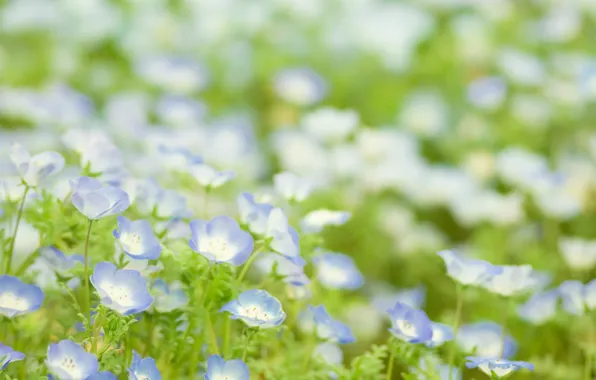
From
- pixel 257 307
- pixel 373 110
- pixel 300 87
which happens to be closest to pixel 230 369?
pixel 257 307

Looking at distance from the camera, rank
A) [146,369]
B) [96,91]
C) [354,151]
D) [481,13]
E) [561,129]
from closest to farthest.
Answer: [146,369]
[354,151]
[561,129]
[96,91]
[481,13]

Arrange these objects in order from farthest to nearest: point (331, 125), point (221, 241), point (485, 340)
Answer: point (331, 125)
point (485, 340)
point (221, 241)

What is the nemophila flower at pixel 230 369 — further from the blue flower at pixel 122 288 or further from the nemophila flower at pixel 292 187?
the nemophila flower at pixel 292 187

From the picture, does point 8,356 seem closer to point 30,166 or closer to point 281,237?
point 30,166

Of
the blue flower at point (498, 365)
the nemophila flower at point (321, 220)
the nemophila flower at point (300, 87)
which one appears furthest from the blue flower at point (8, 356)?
the nemophila flower at point (300, 87)

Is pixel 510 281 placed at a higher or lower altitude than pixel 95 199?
lower

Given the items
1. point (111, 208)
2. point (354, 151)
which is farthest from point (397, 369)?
point (111, 208)

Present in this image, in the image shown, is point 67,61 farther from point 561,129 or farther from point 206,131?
point 561,129
